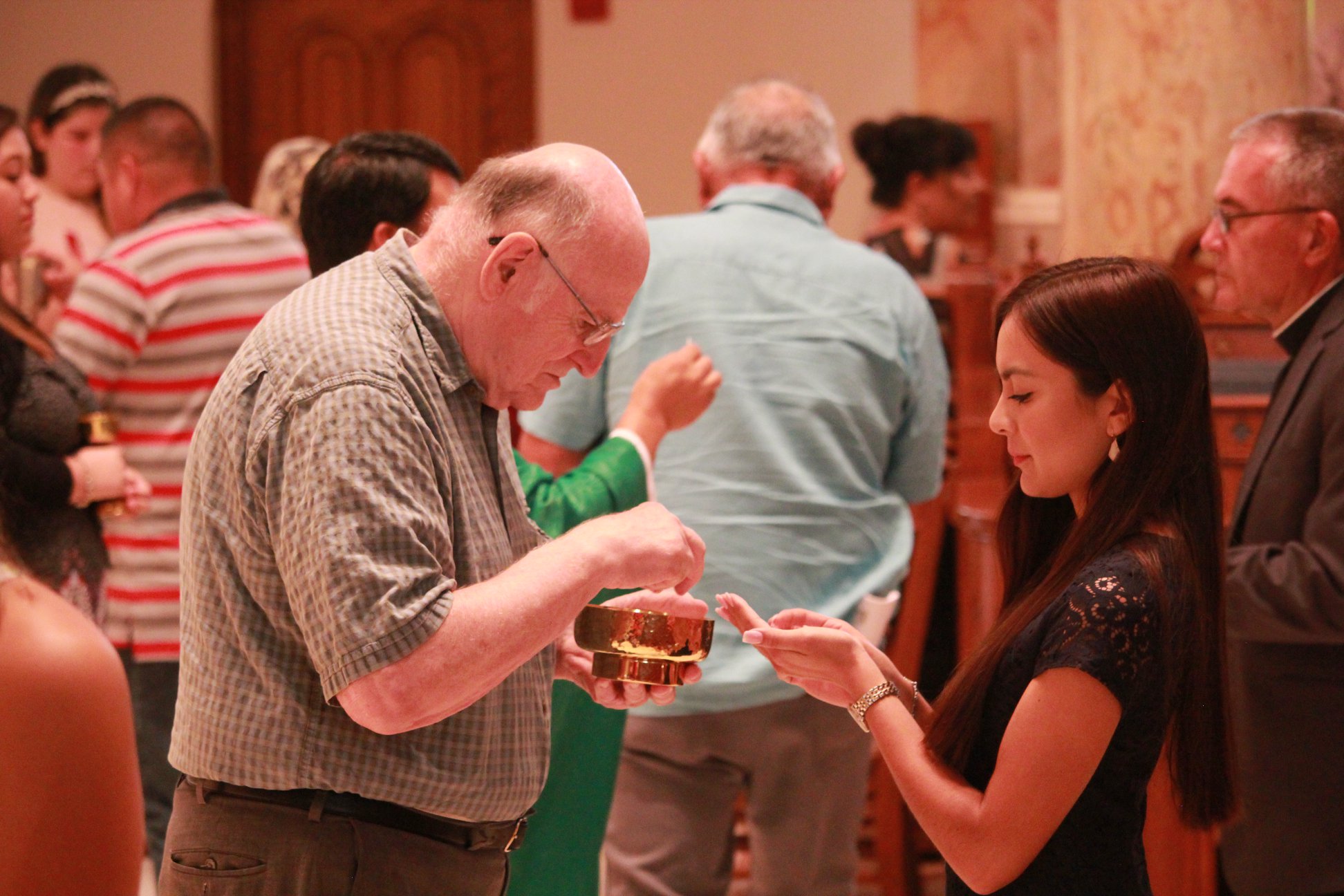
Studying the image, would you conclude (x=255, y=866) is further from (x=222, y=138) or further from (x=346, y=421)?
(x=222, y=138)

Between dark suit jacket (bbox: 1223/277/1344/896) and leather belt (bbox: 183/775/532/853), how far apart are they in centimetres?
125

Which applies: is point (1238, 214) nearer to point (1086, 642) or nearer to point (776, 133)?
point (776, 133)

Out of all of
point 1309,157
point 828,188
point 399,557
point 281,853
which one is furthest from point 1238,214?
point 281,853

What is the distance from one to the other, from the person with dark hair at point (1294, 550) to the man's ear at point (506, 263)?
4.25ft

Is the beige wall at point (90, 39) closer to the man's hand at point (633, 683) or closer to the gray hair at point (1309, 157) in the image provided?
the gray hair at point (1309, 157)

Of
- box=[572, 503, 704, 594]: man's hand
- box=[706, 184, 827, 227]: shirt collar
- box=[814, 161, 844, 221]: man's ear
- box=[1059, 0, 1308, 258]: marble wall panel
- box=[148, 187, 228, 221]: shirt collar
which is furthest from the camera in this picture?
box=[1059, 0, 1308, 258]: marble wall panel

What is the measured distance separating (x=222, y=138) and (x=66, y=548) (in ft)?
14.6

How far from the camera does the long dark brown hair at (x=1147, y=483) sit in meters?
1.59

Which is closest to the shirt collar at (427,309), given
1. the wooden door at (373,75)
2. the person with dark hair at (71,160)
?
the person with dark hair at (71,160)

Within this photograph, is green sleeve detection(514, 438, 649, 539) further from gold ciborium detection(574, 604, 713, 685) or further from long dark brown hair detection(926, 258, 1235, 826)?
long dark brown hair detection(926, 258, 1235, 826)

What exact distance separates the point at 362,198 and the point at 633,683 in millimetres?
846

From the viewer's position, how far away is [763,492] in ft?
8.34

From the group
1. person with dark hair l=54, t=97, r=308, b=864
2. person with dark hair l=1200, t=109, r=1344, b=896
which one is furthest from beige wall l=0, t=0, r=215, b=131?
person with dark hair l=1200, t=109, r=1344, b=896

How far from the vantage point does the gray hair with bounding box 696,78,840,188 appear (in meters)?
2.71
